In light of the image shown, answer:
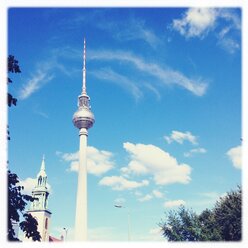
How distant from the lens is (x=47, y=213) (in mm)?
90500

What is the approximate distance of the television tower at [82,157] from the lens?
3046 inches

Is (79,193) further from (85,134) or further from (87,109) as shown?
(87,109)

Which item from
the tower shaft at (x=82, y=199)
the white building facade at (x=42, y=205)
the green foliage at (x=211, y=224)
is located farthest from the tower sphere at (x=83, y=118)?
the green foliage at (x=211, y=224)

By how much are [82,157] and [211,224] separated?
4758 centimetres

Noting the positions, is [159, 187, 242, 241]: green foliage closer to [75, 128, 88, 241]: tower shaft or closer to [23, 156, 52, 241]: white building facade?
[75, 128, 88, 241]: tower shaft

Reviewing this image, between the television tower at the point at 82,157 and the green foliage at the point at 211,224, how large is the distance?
3847 cm

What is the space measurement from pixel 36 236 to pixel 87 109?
71409 mm

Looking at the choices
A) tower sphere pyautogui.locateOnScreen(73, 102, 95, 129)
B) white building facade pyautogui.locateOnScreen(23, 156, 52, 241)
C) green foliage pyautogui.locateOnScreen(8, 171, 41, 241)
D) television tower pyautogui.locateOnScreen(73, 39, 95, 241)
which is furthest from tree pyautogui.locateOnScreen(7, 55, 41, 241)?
white building facade pyautogui.locateOnScreen(23, 156, 52, 241)

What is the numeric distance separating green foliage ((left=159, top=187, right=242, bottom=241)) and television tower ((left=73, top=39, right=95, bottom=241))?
1514 inches

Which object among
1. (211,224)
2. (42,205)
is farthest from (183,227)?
(42,205)

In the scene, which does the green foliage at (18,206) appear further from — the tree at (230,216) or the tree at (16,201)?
the tree at (230,216)
